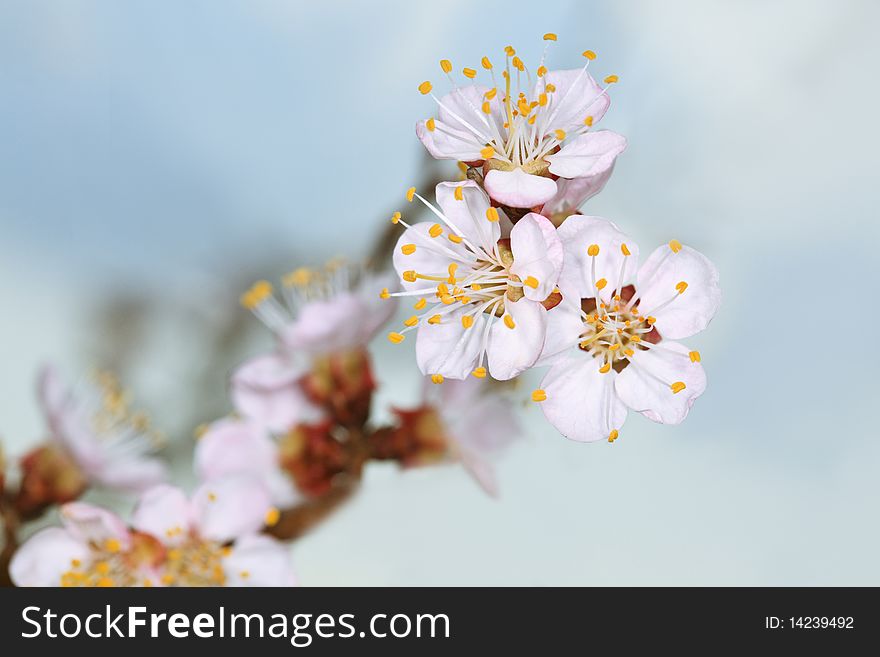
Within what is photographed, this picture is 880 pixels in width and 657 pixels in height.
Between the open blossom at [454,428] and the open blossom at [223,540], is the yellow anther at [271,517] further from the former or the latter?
the open blossom at [454,428]

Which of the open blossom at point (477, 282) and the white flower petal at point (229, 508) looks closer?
the open blossom at point (477, 282)

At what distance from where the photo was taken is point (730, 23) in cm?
102

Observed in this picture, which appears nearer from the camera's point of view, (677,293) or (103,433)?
(677,293)

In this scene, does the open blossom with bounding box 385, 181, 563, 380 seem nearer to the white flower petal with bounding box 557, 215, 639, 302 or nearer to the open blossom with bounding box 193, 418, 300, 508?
the white flower petal with bounding box 557, 215, 639, 302

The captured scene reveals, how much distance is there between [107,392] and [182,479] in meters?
0.14

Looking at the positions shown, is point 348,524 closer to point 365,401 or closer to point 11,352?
point 365,401

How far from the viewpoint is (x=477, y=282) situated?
0.54 m

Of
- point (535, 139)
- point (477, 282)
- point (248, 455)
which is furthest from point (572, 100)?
point (248, 455)

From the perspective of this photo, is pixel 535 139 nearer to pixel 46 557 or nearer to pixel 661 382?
pixel 661 382

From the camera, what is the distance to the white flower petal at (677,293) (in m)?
0.53

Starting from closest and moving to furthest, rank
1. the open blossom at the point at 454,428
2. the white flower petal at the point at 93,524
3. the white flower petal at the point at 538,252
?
the white flower petal at the point at 538,252
the white flower petal at the point at 93,524
the open blossom at the point at 454,428

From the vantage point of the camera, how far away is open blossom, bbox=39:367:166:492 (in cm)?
91

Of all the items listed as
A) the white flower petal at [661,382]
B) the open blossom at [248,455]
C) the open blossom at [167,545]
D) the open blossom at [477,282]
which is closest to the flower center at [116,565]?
the open blossom at [167,545]

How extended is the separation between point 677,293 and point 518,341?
4.3 inches
